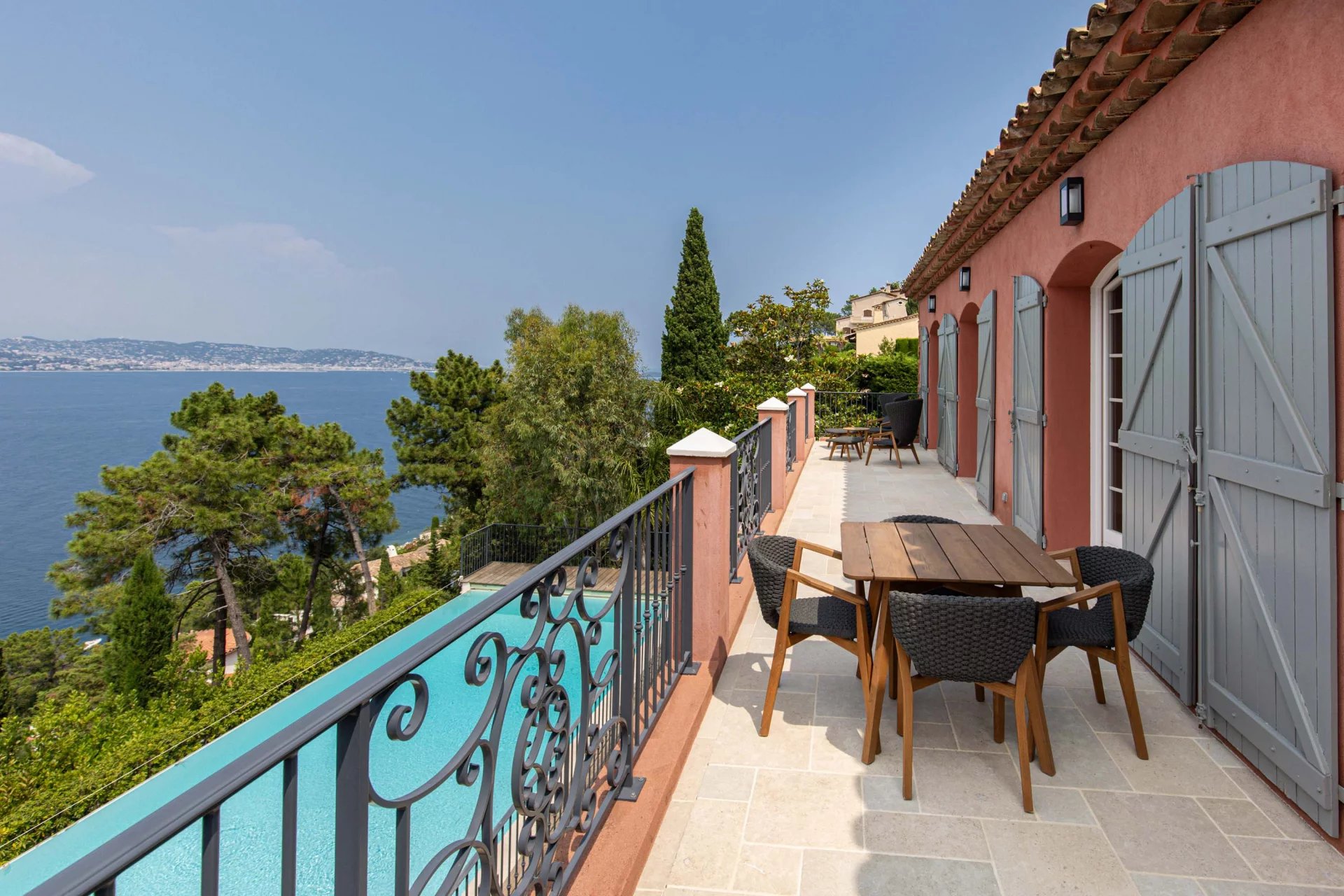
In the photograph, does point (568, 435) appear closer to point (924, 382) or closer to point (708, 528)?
point (924, 382)

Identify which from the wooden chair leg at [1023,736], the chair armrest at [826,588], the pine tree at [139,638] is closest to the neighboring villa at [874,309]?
the pine tree at [139,638]

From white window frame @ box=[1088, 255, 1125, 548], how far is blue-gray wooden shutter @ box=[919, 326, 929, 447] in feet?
24.3

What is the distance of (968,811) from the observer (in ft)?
7.88

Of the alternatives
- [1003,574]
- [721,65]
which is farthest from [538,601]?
[721,65]

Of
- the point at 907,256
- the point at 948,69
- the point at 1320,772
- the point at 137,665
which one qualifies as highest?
the point at 907,256

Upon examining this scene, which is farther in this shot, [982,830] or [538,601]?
[982,830]

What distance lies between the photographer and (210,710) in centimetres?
1302

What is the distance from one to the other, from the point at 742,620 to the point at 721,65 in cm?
4115

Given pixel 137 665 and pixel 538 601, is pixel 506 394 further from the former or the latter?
pixel 538 601

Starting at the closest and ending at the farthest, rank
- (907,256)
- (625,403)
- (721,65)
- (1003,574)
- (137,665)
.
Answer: (1003,574), (137,665), (625,403), (721,65), (907,256)

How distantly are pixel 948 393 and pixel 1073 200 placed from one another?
19.7 feet

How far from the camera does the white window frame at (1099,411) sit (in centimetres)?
500

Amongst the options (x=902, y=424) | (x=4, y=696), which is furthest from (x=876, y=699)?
(x=4, y=696)

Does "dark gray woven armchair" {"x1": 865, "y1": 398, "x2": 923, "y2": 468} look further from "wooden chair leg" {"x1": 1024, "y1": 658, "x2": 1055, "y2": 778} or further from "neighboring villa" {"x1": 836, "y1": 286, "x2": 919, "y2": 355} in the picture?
"neighboring villa" {"x1": 836, "y1": 286, "x2": 919, "y2": 355}
